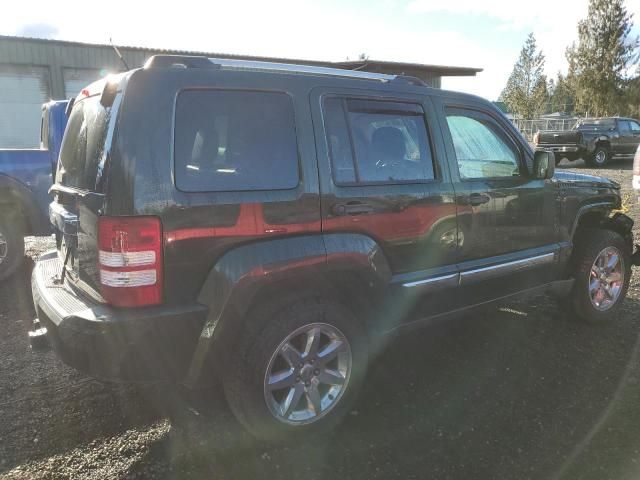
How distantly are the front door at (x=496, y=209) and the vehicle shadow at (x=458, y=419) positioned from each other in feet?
1.83

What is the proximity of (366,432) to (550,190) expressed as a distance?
2292 mm

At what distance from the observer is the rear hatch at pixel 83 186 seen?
2.42 m

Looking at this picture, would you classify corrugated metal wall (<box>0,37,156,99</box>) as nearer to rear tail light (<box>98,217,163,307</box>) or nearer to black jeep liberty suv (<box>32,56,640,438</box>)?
black jeep liberty suv (<box>32,56,640,438</box>)

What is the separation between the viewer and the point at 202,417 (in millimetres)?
3105

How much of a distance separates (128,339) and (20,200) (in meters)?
4.11

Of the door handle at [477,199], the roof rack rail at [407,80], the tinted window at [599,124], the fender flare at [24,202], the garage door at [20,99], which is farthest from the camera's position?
the tinted window at [599,124]

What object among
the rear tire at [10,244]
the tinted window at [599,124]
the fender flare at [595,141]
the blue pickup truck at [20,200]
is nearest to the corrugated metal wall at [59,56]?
the blue pickup truck at [20,200]

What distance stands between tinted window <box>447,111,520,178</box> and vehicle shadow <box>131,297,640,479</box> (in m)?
1.39

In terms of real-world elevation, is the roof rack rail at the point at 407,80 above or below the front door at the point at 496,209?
above

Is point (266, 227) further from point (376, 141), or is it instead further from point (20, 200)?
point (20, 200)

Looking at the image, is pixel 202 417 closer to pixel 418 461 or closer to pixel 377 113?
pixel 418 461

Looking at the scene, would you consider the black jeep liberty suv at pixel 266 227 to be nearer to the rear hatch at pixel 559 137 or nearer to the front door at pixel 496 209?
the front door at pixel 496 209

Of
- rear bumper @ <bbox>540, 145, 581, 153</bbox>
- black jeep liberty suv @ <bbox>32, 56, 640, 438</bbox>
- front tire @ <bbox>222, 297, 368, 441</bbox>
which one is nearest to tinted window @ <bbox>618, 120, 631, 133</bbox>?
rear bumper @ <bbox>540, 145, 581, 153</bbox>

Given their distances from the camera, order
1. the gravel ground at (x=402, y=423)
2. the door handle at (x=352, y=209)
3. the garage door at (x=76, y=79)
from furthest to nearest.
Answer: the garage door at (x=76, y=79) < the door handle at (x=352, y=209) < the gravel ground at (x=402, y=423)
